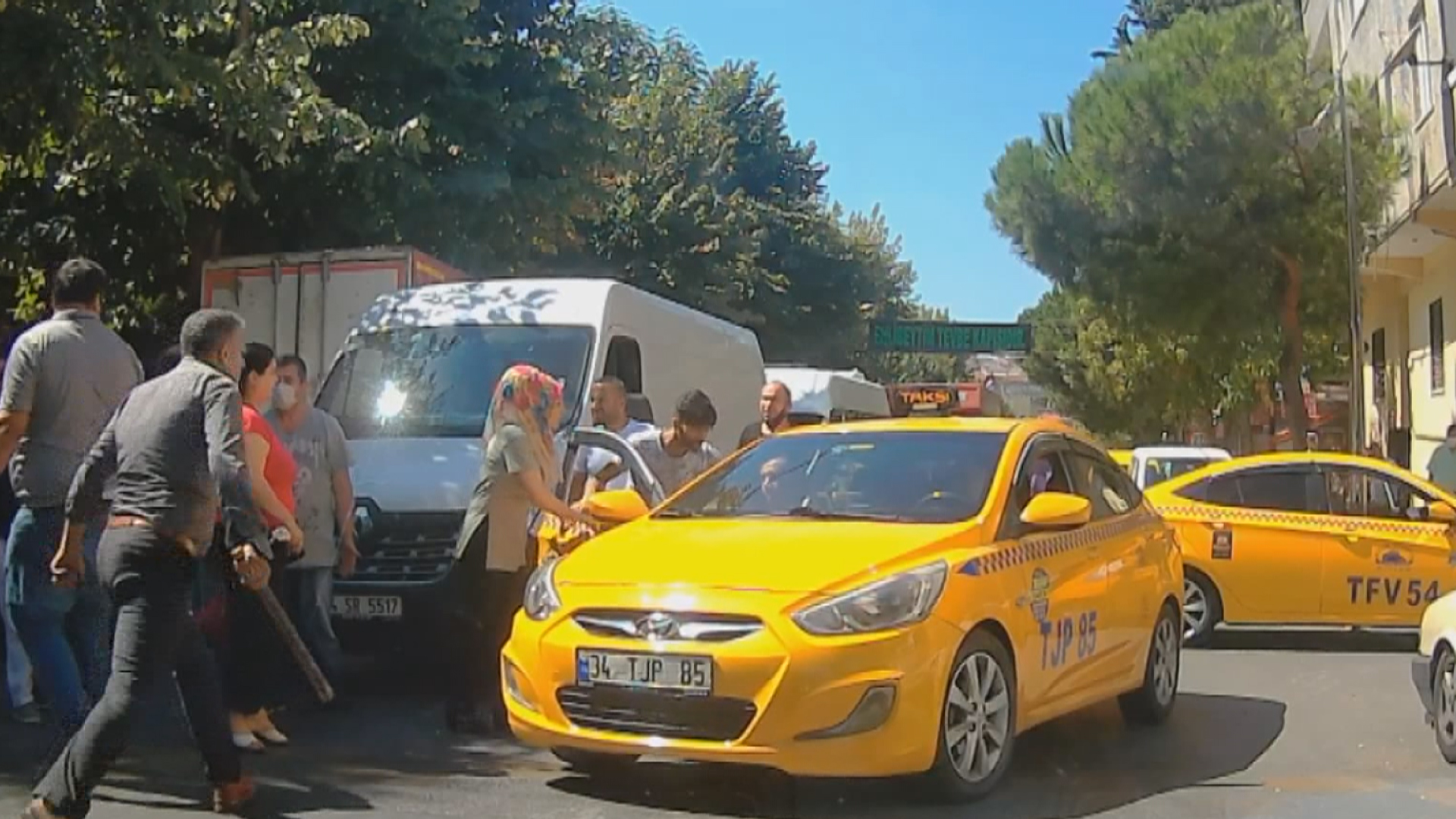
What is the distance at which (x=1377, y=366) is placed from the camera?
3136 centimetres

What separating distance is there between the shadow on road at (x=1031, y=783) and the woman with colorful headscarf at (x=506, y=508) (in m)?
1.23

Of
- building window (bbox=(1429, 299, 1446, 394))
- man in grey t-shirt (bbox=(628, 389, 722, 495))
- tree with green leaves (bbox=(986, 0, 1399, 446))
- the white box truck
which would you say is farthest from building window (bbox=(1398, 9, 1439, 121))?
man in grey t-shirt (bbox=(628, 389, 722, 495))

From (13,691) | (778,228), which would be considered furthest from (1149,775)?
(778,228)

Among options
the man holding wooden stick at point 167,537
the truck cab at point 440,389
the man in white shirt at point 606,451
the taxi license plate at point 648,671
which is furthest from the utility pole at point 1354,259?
the man holding wooden stick at point 167,537

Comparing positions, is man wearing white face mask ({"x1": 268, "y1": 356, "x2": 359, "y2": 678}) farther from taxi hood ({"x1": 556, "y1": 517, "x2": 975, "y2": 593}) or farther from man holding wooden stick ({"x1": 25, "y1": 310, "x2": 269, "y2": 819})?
man holding wooden stick ({"x1": 25, "y1": 310, "x2": 269, "y2": 819})

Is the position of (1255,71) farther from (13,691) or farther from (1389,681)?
(13,691)

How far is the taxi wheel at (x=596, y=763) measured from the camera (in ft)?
21.9

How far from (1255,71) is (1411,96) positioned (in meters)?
2.44

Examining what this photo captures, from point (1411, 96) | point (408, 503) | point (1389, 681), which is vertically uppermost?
point (1411, 96)

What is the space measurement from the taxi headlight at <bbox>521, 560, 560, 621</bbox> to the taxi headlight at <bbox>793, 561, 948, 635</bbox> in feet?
3.39

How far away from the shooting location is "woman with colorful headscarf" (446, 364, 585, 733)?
24.8 feet

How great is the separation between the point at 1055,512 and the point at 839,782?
1.40 m

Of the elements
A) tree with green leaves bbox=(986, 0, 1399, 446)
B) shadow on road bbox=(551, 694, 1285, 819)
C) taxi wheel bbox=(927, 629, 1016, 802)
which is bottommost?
shadow on road bbox=(551, 694, 1285, 819)

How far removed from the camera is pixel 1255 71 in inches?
984
